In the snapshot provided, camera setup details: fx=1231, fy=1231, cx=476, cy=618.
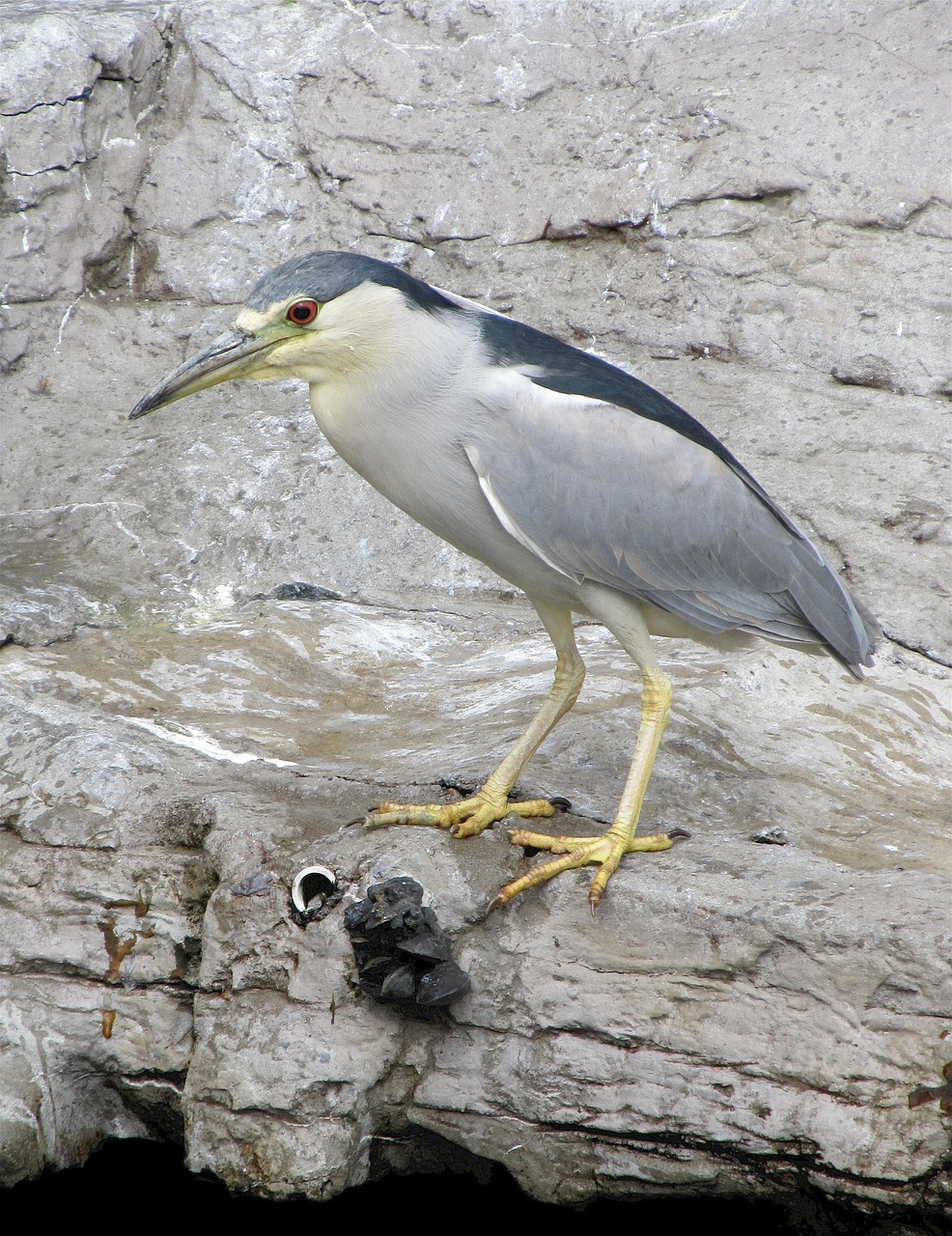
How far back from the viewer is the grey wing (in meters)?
2.80

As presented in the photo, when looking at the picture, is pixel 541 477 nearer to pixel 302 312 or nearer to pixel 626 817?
pixel 302 312

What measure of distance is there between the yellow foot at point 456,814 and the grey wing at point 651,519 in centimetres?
60

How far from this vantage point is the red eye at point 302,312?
8.85ft

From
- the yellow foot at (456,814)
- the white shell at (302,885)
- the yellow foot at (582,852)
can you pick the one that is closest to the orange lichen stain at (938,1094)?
the yellow foot at (582,852)

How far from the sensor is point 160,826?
115 inches

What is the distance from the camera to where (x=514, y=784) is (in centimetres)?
316

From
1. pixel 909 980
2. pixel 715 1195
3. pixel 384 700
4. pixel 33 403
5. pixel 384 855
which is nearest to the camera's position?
pixel 909 980

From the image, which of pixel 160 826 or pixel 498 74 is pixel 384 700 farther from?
pixel 498 74

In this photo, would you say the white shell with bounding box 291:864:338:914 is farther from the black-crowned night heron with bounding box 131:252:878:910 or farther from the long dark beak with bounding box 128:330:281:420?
the long dark beak with bounding box 128:330:281:420

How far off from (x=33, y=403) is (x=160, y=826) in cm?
311

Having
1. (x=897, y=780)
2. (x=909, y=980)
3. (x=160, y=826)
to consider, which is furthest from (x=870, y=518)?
(x=160, y=826)

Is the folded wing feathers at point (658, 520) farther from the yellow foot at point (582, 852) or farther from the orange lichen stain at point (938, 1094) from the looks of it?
the orange lichen stain at point (938, 1094)

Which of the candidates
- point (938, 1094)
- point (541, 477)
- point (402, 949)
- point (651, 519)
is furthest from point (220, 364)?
point (938, 1094)

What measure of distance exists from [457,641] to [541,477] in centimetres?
164
